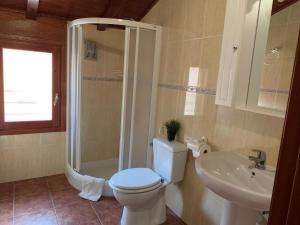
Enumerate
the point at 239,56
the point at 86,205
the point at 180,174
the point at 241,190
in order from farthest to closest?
the point at 86,205 < the point at 180,174 < the point at 239,56 < the point at 241,190

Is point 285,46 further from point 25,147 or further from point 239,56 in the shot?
point 25,147

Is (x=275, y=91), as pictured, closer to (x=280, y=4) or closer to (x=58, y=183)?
(x=280, y=4)

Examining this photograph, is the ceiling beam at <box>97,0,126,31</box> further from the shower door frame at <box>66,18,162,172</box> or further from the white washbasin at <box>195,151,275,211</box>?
the white washbasin at <box>195,151,275,211</box>

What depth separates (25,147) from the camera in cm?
284

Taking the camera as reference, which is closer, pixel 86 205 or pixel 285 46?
pixel 285 46

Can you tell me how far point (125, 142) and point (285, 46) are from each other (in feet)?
5.84

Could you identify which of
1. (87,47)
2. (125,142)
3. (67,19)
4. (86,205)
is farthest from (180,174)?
(67,19)

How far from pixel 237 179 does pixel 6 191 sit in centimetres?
247

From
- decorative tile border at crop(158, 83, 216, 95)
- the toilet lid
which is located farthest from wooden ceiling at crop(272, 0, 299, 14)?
the toilet lid

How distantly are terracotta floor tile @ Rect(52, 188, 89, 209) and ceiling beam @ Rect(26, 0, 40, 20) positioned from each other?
1.98 metres

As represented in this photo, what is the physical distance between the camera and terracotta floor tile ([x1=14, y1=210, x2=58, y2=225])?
211 centimetres

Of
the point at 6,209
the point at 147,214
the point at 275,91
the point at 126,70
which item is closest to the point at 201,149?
the point at 275,91

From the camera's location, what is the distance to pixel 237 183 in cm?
129

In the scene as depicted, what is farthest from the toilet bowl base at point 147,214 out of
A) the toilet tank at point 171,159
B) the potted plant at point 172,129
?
the potted plant at point 172,129
